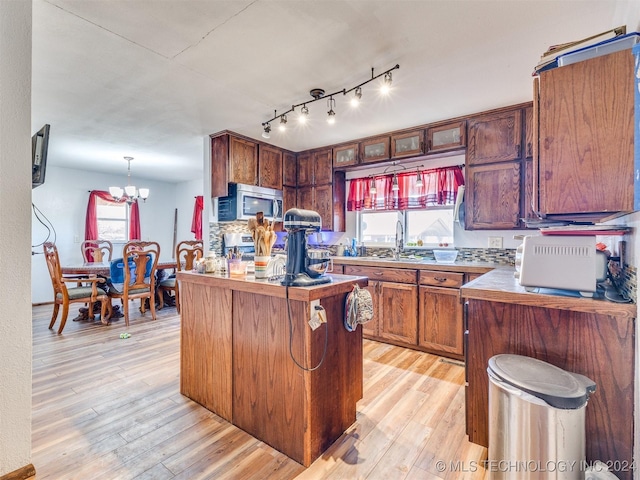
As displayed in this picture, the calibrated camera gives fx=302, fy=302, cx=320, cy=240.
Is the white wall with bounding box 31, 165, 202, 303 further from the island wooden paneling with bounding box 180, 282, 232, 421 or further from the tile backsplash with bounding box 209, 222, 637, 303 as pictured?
the island wooden paneling with bounding box 180, 282, 232, 421

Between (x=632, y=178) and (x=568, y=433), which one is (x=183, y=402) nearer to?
(x=568, y=433)

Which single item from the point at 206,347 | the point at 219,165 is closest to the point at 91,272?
the point at 219,165

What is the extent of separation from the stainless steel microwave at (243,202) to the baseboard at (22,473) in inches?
104

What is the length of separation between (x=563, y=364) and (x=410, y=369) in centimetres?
142

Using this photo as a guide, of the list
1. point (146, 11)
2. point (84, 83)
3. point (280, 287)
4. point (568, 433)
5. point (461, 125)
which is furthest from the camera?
point (461, 125)

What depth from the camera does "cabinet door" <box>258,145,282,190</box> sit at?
4055 mm

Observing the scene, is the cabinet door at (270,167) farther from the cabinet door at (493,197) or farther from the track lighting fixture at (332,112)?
the cabinet door at (493,197)

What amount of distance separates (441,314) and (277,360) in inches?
74.9

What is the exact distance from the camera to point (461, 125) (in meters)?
3.14

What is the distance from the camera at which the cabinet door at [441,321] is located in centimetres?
281

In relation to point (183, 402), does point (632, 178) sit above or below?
above

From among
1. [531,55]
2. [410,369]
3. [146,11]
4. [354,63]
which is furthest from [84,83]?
[410,369]

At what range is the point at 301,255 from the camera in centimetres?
163

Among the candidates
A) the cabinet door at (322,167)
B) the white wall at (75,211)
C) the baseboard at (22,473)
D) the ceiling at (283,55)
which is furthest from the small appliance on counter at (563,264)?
the white wall at (75,211)
